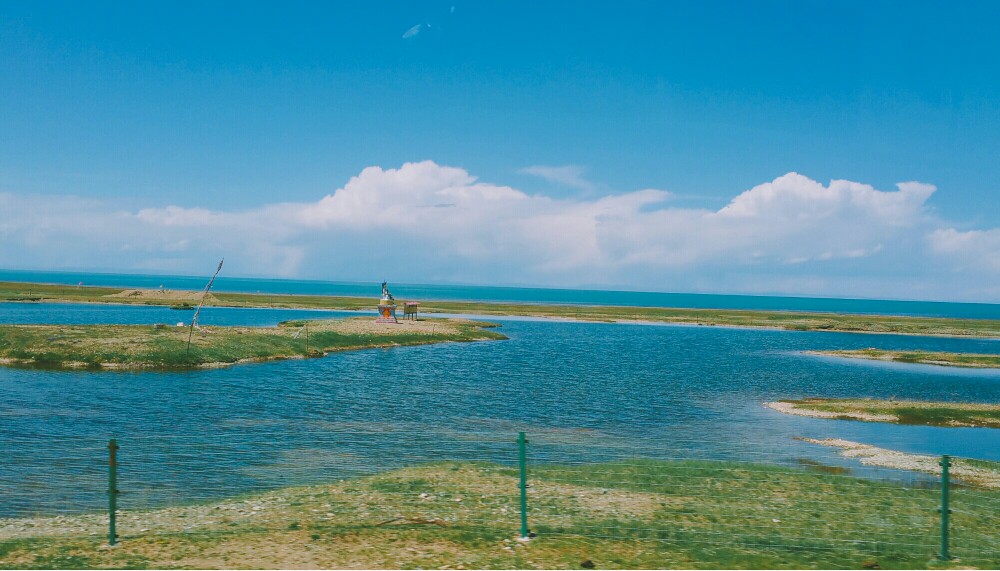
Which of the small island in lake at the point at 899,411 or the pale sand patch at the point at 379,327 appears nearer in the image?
→ the small island in lake at the point at 899,411

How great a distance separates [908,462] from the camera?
2934cm

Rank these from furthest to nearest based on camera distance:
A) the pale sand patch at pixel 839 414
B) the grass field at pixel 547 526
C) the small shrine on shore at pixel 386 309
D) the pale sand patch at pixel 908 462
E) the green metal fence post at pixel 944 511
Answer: the small shrine on shore at pixel 386 309 → the pale sand patch at pixel 839 414 → the pale sand patch at pixel 908 462 → the grass field at pixel 547 526 → the green metal fence post at pixel 944 511

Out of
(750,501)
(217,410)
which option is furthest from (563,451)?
(217,410)

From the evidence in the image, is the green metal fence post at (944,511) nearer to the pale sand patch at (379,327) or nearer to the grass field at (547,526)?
the grass field at (547,526)

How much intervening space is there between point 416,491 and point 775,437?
74.8 feet

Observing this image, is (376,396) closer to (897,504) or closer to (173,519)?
(173,519)

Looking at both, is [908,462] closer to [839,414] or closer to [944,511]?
[839,414]

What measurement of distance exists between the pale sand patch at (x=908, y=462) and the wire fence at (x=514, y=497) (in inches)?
10.9

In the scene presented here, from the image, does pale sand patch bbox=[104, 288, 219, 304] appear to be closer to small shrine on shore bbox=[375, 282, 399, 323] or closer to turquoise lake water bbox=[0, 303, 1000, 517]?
small shrine on shore bbox=[375, 282, 399, 323]

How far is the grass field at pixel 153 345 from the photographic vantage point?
177ft

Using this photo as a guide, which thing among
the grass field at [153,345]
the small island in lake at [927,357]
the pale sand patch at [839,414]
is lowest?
the pale sand patch at [839,414]

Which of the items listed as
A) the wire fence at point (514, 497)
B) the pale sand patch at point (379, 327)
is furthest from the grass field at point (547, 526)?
the pale sand patch at point (379, 327)

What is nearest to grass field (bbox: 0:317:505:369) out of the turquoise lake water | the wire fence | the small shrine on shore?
the turquoise lake water

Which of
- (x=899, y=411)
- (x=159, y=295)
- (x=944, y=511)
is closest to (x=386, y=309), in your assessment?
(x=899, y=411)
